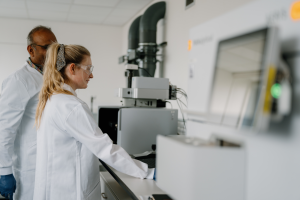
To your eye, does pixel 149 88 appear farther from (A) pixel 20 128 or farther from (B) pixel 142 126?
(A) pixel 20 128

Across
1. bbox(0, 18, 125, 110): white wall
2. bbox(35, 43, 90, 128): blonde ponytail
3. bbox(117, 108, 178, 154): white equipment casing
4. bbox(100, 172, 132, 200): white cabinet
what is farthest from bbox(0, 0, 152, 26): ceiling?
bbox(100, 172, 132, 200): white cabinet

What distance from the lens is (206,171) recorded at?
25.0 inches

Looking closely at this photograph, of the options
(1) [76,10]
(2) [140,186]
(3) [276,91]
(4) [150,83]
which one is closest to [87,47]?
(1) [76,10]

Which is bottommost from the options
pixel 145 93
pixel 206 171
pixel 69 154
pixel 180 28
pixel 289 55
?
pixel 69 154

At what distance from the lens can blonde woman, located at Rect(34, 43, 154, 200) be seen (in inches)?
50.9

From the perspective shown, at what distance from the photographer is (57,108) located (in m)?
1.32

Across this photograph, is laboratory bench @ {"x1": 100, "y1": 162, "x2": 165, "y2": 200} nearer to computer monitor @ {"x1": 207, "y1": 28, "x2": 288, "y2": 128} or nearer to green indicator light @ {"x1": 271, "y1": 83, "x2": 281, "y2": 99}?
computer monitor @ {"x1": 207, "y1": 28, "x2": 288, "y2": 128}

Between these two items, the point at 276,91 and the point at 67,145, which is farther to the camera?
the point at 67,145

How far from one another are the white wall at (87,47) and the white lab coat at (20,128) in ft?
9.99

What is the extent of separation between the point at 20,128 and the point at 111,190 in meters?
0.72

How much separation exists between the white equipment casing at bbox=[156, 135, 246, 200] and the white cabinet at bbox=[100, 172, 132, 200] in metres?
0.98

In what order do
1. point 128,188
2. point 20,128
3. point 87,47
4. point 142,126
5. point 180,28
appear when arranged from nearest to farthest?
point 128,188
point 20,128
point 142,126
point 180,28
point 87,47

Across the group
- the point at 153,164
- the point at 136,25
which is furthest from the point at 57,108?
the point at 136,25

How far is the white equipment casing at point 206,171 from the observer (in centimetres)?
63
